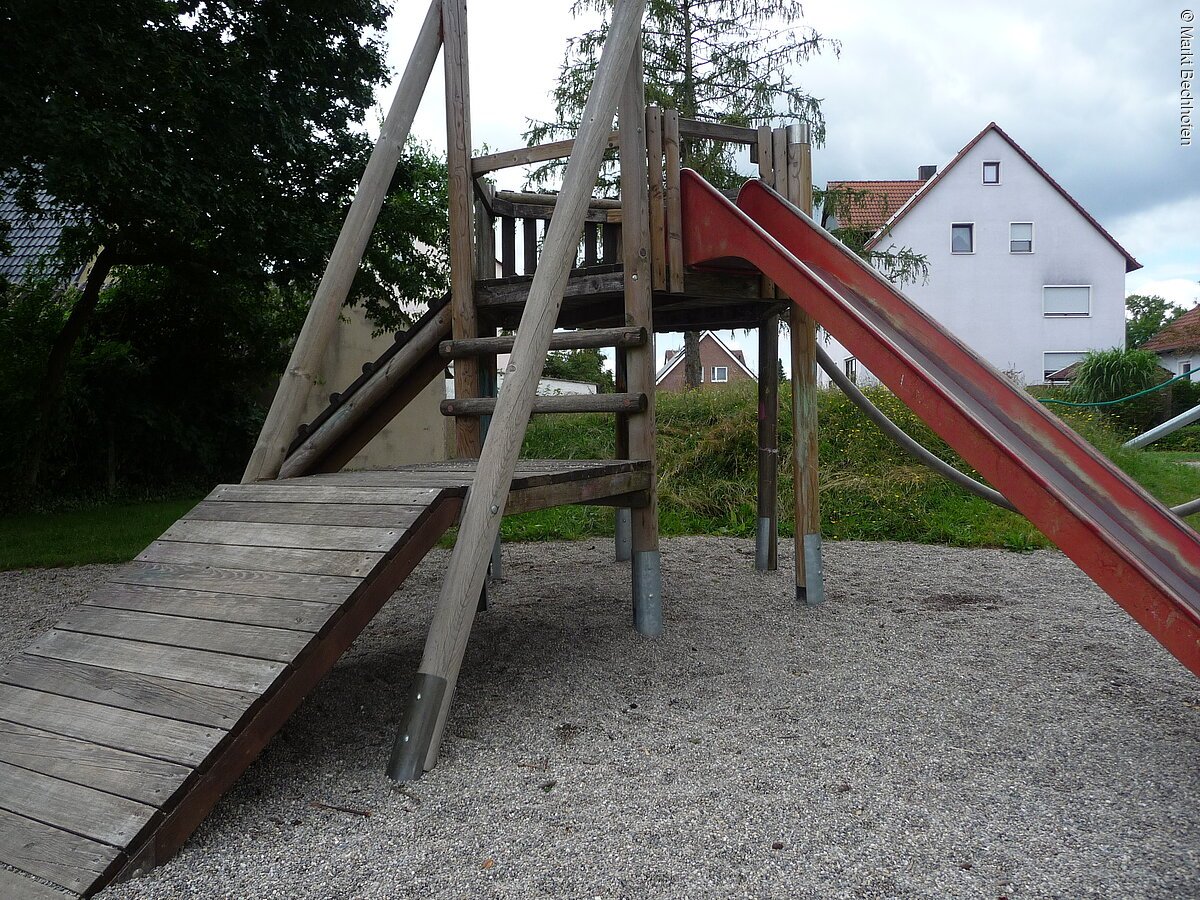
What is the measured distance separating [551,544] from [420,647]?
128 inches

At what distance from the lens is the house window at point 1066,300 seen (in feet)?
72.0

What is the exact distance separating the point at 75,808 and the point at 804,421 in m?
3.76

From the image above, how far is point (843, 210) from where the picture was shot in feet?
46.0

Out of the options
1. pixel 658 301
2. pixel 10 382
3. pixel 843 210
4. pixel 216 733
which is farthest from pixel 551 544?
pixel 843 210

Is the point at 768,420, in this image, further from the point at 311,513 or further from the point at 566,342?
the point at 311,513

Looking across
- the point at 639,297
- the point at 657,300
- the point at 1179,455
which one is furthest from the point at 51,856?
the point at 1179,455

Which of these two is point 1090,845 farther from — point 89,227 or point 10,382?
point 10,382

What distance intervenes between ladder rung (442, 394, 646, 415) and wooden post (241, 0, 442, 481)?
800mm

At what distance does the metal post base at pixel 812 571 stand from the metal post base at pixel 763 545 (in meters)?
0.77

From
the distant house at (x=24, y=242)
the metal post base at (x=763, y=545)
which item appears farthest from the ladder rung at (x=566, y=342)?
the distant house at (x=24, y=242)

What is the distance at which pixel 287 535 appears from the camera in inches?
116

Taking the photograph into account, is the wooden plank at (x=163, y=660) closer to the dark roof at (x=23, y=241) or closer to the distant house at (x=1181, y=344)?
the dark roof at (x=23, y=241)

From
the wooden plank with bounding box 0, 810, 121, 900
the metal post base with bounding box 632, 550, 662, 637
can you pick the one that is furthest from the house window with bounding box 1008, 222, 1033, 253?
the wooden plank with bounding box 0, 810, 121, 900

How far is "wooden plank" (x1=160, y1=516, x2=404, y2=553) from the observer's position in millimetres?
2739
